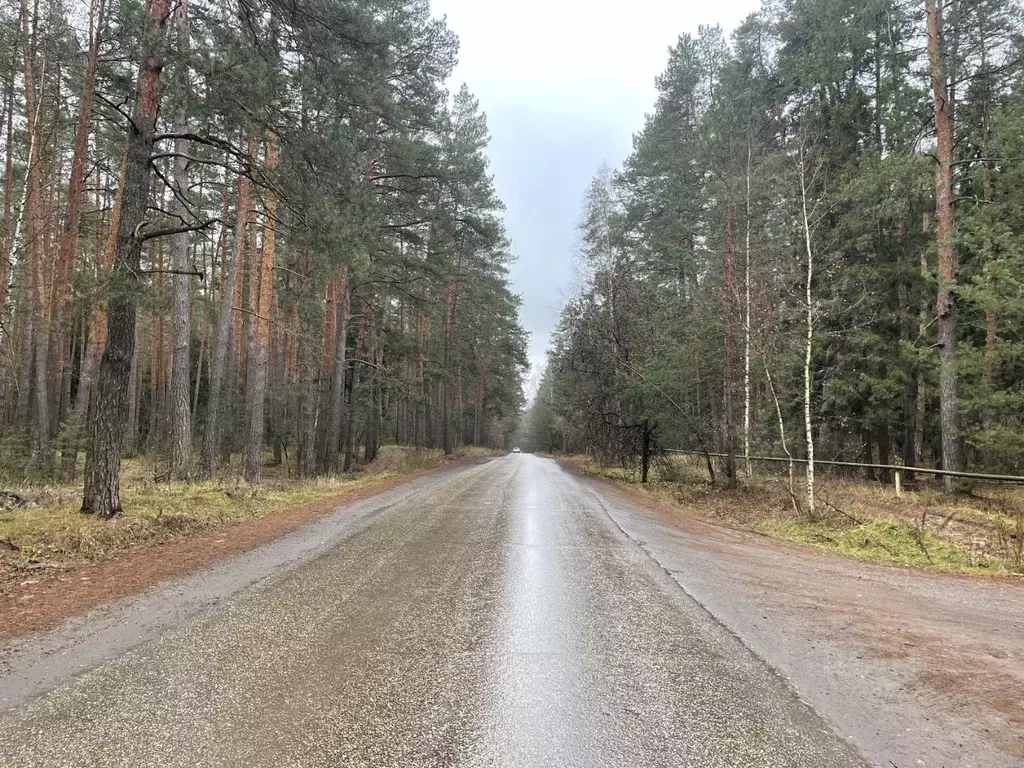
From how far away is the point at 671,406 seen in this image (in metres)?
19.1

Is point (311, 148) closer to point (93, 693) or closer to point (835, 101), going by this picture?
point (93, 693)

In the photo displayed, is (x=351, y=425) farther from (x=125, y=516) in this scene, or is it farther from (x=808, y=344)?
(x=808, y=344)

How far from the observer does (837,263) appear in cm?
1294

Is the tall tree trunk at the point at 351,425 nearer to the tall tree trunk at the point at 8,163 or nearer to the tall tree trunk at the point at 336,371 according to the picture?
the tall tree trunk at the point at 336,371

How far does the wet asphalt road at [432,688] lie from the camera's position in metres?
2.66

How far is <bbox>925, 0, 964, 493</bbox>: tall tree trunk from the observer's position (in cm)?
1335

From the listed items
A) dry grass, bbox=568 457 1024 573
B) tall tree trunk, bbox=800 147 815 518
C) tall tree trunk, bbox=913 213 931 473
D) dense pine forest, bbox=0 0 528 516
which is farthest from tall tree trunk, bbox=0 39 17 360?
tall tree trunk, bbox=913 213 931 473

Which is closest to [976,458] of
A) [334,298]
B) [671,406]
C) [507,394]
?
[671,406]

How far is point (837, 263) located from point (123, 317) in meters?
13.9

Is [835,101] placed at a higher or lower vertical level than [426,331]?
higher

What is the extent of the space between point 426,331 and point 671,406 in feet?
61.6

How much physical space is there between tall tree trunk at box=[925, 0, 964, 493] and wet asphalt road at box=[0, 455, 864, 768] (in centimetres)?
1197

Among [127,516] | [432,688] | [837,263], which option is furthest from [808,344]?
[127,516]

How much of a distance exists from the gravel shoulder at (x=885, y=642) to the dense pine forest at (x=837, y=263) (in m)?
5.19
